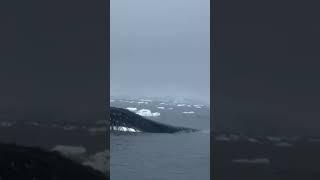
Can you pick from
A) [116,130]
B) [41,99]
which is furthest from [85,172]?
[116,130]

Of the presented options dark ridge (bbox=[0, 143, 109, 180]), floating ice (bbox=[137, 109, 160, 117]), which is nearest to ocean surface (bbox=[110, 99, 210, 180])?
floating ice (bbox=[137, 109, 160, 117])

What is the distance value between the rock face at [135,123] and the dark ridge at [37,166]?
14445mm

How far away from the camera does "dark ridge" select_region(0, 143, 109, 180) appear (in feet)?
28.5

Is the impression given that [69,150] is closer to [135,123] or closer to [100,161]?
[100,161]

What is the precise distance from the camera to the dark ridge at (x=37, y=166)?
8.67 metres

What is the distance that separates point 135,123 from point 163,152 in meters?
4.51

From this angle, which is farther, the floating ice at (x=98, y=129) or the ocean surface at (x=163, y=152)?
the ocean surface at (x=163, y=152)

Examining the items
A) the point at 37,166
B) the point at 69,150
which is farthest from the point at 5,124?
the point at 69,150

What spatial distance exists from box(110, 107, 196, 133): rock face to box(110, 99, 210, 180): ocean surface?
0.49 m
